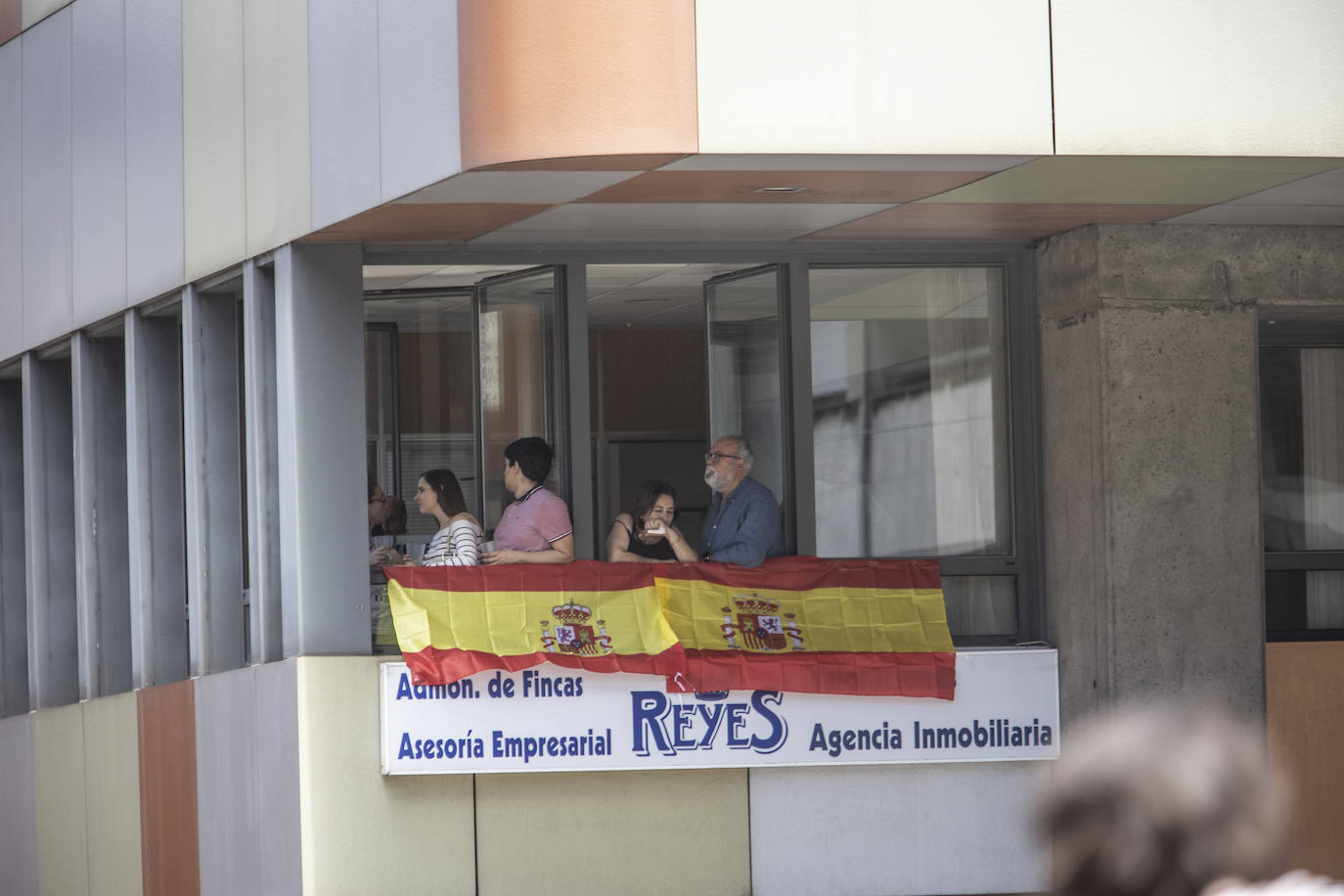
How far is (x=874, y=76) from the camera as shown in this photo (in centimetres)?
817

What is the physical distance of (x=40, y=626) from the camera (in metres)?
14.2

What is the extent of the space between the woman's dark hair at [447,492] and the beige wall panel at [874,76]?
3.20m

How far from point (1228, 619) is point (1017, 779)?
1.43 m

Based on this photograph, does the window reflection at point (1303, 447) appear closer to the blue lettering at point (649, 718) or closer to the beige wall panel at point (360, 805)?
the blue lettering at point (649, 718)

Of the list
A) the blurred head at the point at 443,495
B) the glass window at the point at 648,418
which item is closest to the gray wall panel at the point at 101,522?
the blurred head at the point at 443,495

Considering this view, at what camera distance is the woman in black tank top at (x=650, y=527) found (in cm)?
1032

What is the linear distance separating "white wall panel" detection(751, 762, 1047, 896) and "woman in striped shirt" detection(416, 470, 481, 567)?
1960 mm

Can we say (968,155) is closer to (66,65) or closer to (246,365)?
(246,365)

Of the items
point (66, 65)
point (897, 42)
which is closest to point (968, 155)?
point (897, 42)

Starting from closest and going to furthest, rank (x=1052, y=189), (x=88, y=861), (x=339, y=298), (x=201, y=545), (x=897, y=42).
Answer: (x=897, y=42) → (x=1052, y=189) → (x=339, y=298) → (x=201, y=545) → (x=88, y=861)

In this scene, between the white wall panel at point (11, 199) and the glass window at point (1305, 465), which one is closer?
the glass window at point (1305, 465)

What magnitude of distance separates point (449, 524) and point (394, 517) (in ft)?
8.00

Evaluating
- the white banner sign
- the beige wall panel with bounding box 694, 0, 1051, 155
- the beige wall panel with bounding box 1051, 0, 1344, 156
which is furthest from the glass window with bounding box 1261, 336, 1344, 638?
the beige wall panel with bounding box 694, 0, 1051, 155

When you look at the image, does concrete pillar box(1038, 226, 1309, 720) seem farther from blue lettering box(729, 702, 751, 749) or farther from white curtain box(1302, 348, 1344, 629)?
blue lettering box(729, 702, 751, 749)
